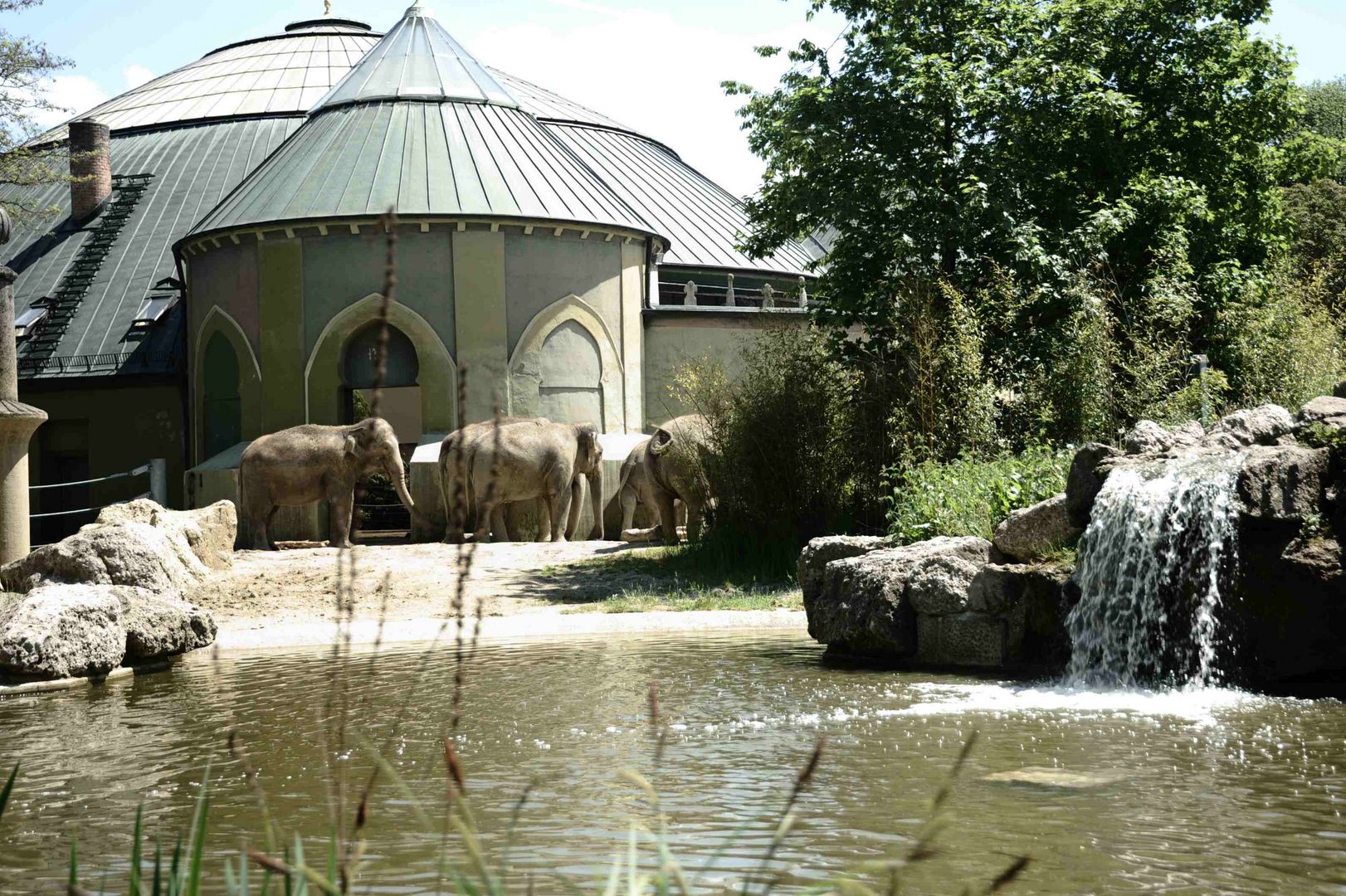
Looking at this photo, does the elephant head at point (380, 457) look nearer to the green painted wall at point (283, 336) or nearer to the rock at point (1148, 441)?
the green painted wall at point (283, 336)

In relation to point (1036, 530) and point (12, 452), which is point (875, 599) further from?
point (12, 452)

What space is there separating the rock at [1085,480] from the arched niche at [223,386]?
A: 1949 cm

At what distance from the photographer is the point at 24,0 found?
32.2 meters

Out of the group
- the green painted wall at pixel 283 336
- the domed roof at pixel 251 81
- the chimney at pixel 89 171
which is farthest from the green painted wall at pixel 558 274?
the domed roof at pixel 251 81

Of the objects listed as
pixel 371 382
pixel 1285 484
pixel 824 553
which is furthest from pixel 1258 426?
pixel 371 382

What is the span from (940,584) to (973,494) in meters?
2.95

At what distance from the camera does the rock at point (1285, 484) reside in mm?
9703

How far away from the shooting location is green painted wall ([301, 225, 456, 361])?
27062 millimetres

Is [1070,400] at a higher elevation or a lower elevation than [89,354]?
lower

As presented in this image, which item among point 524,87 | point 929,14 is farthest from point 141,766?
point 524,87

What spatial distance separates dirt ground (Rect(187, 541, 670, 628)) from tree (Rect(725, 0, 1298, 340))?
205 inches

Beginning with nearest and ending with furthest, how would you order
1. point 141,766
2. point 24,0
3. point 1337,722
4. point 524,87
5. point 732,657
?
point 141,766, point 1337,722, point 732,657, point 24,0, point 524,87

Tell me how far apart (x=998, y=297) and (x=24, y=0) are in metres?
24.2

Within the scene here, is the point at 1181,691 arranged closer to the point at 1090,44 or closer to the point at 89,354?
the point at 1090,44
